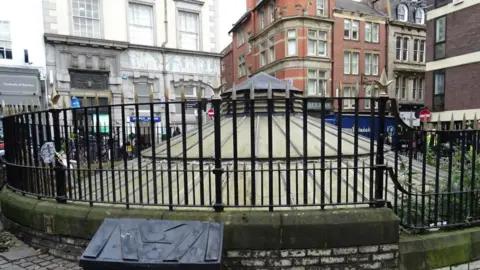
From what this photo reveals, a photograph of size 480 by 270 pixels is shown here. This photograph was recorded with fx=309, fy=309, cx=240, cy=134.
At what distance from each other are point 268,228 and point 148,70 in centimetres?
1770

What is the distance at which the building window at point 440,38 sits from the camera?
796 inches

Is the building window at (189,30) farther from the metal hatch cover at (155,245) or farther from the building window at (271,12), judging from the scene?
the metal hatch cover at (155,245)

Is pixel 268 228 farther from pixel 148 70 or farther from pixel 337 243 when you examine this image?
pixel 148 70

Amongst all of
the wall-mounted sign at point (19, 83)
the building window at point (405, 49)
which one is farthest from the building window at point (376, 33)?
the wall-mounted sign at point (19, 83)

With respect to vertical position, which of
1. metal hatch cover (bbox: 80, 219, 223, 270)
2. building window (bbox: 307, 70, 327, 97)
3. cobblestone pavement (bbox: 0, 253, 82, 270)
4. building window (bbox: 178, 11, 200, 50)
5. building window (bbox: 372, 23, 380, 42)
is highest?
building window (bbox: 372, 23, 380, 42)

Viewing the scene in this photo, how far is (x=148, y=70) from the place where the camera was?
19312mm

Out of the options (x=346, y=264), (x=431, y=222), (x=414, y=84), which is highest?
(x=414, y=84)

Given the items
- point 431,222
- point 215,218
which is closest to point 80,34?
point 215,218

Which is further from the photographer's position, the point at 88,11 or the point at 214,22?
the point at 214,22

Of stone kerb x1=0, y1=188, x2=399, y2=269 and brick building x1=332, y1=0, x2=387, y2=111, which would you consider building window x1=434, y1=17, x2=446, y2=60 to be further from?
stone kerb x1=0, y1=188, x2=399, y2=269

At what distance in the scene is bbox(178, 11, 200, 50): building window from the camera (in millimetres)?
20547

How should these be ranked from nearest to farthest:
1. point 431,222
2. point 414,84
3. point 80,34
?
point 431,222, point 80,34, point 414,84

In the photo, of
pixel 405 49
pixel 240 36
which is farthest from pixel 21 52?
pixel 405 49

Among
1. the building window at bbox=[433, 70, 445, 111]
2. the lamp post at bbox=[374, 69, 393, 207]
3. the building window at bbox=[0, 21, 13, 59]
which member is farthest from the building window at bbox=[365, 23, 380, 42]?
the lamp post at bbox=[374, 69, 393, 207]
